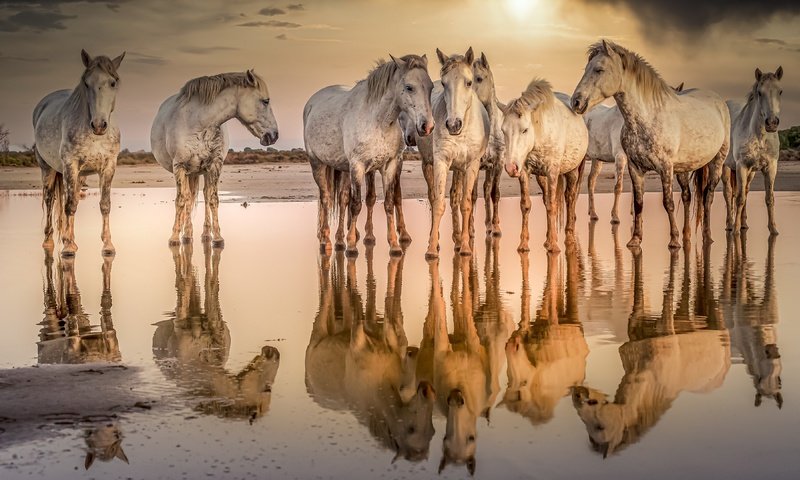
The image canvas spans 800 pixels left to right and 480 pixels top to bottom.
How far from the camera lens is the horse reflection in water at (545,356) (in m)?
5.34

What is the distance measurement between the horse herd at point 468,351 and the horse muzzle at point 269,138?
4.22 m

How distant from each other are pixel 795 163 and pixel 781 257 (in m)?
37.5

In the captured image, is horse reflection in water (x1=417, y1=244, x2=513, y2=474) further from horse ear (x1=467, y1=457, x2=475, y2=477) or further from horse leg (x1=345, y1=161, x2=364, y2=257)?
horse leg (x1=345, y1=161, x2=364, y2=257)

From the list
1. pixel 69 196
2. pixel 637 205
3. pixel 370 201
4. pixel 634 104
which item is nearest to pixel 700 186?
pixel 637 205

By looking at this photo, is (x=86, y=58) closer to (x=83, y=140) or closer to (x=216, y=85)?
(x=83, y=140)

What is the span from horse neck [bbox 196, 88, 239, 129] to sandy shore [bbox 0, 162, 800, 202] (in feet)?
37.8

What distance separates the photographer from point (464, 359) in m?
6.42

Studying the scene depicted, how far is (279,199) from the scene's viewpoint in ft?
87.7

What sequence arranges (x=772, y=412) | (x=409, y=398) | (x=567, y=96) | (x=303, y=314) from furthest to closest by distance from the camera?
(x=567, y=96)
(x=303, y=314)
(x=409, y=398)
(x=772, y=412)

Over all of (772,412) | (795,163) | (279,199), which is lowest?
(772,412)

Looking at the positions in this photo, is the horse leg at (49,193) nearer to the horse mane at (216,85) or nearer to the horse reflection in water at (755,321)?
the horse mane at (216,85)

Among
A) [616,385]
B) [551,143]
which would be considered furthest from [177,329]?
[551,143]

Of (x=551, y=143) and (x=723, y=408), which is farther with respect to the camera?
(x=551, y=143)

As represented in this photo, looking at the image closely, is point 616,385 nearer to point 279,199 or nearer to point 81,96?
point 81,96
